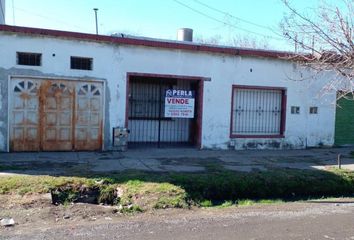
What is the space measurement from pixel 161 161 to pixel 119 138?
223 centimetres

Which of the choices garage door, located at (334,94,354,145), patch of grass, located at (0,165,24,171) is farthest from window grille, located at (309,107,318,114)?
patch of grass, located at (0,165,24,171)

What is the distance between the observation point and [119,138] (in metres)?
14.3

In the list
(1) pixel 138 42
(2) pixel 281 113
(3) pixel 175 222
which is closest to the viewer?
(3) pixel 175 222

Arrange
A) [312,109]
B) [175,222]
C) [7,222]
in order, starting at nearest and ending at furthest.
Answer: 1. [7,222]
2. [175,222]
3. [312,109]

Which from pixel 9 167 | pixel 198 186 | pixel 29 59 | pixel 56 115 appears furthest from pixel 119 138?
pixel 198 186

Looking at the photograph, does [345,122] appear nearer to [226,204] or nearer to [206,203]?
[226,204]

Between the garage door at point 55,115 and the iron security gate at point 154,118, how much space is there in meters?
2.44

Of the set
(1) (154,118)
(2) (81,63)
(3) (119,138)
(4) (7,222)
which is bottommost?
(4) (7,222)

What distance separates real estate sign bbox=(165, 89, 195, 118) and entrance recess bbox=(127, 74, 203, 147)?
24.9 inches

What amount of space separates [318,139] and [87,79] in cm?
941

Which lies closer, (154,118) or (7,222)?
(7,222)

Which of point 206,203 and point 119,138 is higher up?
point 119,138

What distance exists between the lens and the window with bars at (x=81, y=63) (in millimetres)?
13680

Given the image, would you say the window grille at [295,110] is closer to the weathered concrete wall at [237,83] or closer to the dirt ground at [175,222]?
the weathered concrete wall at [237,83]
